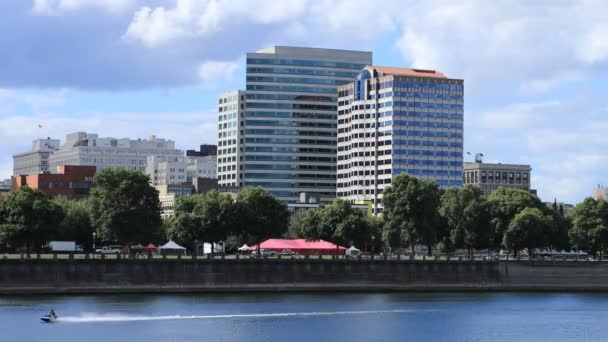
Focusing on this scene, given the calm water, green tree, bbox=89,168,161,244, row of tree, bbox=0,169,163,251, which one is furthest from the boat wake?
row of tree, bbox=0,169,163,251

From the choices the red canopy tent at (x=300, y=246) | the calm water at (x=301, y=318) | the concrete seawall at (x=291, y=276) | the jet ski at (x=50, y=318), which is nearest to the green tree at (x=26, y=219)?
the concrete seawall at (x=291, y=276)

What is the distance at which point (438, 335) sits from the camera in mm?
124125

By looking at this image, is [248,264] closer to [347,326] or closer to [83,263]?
[83,263]

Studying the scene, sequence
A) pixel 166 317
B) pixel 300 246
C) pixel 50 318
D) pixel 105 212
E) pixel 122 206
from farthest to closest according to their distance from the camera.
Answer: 1. pixel 122 206
2. pixel 105 212
3. pixel 300 246
4. pixel 166 317
5. pixel 50 318

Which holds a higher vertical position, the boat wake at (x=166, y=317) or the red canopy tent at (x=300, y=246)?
the red canopy tent at (x=300, y=246)

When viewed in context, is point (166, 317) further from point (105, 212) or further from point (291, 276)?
point (105, 212)

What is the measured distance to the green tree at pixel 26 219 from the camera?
7362 inches

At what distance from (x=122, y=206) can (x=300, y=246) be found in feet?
96.6

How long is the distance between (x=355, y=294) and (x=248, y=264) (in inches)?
650

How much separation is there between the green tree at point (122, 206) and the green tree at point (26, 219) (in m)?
6.84

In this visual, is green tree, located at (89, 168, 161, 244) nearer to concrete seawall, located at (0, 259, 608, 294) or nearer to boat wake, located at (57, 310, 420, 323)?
concrete seawall, located at (0, 259, 608, 294)

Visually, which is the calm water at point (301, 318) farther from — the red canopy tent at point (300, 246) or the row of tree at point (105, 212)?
the row of tree at point (105, 212)

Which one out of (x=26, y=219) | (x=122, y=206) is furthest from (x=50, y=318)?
(x=122, y=206)

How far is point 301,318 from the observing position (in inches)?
5315
